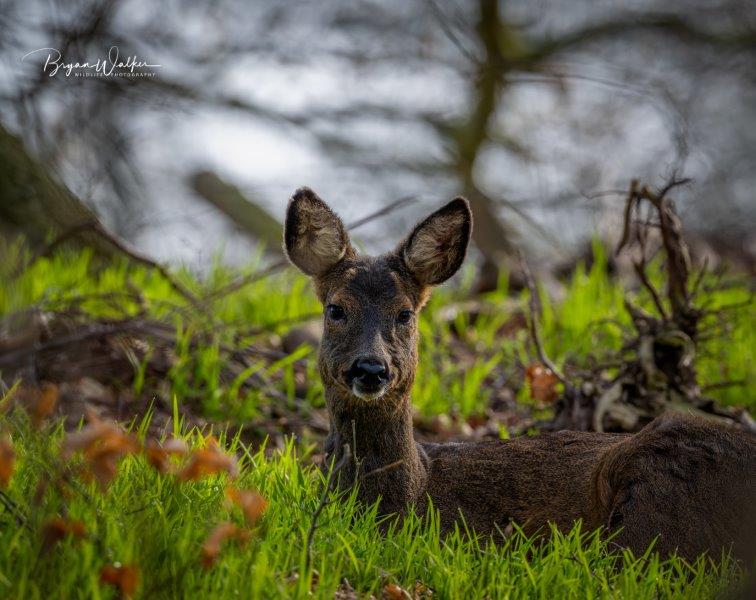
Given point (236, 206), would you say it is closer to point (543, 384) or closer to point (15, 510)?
point (543, 384)

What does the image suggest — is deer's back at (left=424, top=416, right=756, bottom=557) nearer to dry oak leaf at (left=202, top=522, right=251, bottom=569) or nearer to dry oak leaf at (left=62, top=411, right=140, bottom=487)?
dry oak leaf at (left=202, top=522, right=251, bottom=569)

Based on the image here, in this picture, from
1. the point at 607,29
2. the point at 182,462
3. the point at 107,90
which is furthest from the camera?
the point at 607,29

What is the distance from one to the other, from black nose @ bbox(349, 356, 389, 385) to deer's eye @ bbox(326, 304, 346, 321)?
390 mm

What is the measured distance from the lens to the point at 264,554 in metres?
3.15

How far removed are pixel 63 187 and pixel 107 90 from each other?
2311 mm

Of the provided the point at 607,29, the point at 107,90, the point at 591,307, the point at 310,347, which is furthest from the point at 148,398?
the point at 607,29

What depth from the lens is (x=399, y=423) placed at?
480cm

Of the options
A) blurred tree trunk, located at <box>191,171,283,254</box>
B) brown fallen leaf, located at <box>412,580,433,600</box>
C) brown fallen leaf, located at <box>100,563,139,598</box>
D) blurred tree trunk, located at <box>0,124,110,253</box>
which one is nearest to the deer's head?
brown fallen leaf, located at <box>412,580,433,600</box>

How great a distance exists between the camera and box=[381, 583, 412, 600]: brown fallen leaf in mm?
3475

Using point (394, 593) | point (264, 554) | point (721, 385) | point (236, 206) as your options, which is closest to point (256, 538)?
point (264, 554)

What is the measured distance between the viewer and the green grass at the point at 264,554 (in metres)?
2.93

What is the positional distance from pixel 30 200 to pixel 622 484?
464 cm

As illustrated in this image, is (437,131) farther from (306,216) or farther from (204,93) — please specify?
(306,216)

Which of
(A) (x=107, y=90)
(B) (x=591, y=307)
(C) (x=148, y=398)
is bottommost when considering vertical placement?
(C) (x=148, y=398)
